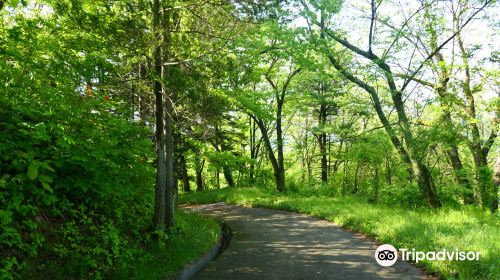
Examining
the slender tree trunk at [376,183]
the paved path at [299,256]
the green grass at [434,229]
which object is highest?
the slender tree trunk at [376,183]

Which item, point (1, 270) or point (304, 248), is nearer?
point (1, 270)

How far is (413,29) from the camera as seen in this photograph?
16.2 metres

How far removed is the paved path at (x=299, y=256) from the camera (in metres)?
6.84

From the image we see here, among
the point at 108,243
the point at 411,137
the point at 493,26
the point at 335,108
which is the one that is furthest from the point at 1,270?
the point at 335,108

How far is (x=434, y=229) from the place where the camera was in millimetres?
8805

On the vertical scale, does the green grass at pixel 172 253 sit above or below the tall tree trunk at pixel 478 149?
below

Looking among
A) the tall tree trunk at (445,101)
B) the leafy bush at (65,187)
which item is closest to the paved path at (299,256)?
the leafy bush at (65,187)

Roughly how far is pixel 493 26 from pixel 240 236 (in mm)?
15120

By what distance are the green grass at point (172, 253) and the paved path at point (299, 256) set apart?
0.51m

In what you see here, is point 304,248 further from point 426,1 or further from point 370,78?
point 426,1

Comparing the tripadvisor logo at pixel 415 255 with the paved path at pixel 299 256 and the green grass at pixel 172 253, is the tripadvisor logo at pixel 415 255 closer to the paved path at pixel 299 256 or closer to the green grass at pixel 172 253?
the paved path at pixel 299 256

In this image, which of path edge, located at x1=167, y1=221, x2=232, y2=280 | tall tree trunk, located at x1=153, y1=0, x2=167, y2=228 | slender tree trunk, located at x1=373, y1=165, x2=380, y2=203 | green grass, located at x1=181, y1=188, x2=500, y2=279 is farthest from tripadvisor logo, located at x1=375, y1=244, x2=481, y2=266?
slender tree trunk, located at x1=373, y1=165, x2=380, y2=203

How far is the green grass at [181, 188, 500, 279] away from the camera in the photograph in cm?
644

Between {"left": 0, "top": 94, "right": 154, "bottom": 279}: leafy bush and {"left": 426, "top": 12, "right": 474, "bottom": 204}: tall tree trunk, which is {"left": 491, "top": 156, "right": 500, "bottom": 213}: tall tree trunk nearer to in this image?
{"left": 426, "top": 12, "right": 474, "bottom": 204}: tall tree trunk
